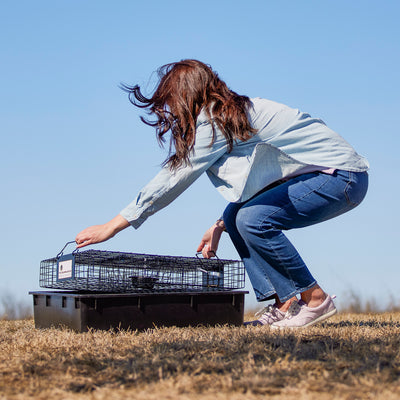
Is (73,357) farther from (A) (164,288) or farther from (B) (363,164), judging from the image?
(B) (363,164)

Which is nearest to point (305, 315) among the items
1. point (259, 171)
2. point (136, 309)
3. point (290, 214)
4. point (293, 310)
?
point (293, 310)

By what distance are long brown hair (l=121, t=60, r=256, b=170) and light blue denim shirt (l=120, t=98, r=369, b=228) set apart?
0.05 metres

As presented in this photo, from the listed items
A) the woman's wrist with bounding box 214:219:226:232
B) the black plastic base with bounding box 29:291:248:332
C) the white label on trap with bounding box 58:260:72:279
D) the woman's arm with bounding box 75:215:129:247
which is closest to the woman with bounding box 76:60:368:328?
the woman's arm with bounding box 75:215:129:247

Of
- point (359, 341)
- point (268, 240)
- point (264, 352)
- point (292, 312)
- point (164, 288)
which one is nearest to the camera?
point (264, 352)

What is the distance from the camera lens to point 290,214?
336 centimetres

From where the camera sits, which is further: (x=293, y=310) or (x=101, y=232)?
(x=293, y=310)

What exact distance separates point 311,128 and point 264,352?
1.58 metres

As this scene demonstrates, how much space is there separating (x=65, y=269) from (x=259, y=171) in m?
1.59

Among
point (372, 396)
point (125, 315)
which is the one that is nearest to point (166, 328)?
point (125, 315)

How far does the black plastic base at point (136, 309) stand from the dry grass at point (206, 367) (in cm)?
54

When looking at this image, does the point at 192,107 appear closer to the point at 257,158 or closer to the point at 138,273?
the point at 257,158

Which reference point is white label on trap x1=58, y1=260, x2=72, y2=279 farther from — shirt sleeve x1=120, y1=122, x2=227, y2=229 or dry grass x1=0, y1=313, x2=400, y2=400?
shirt sleeve x1=120, y1=122, x2=227, y2=229

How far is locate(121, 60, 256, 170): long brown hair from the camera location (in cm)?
308

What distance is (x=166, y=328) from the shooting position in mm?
3674
